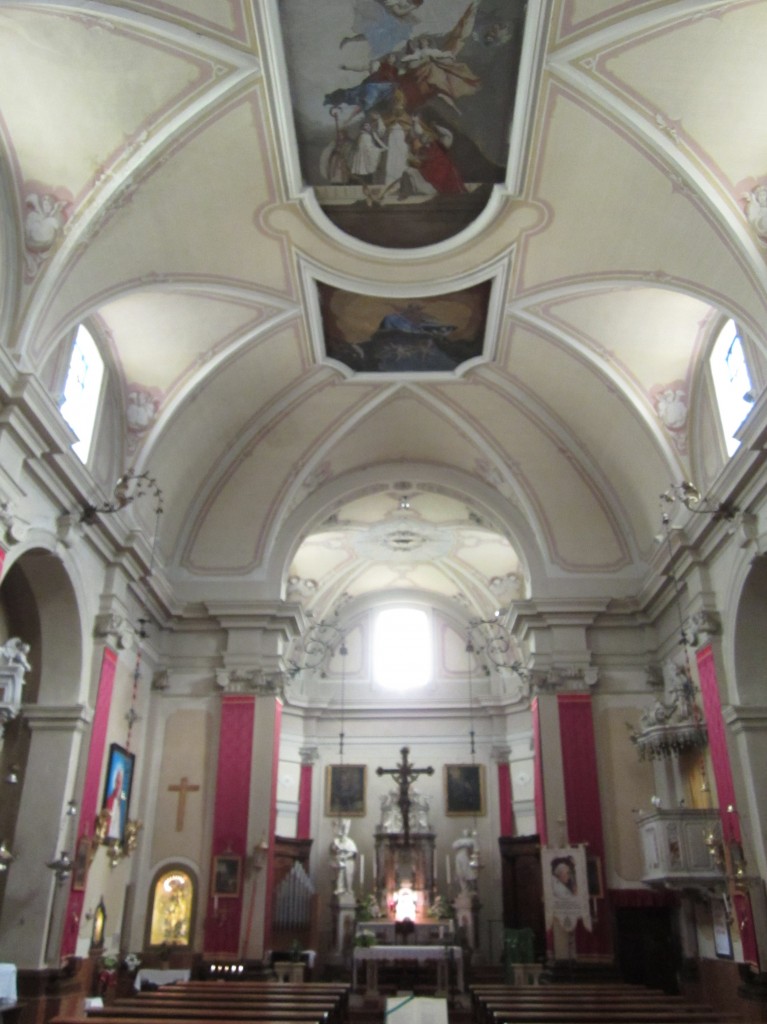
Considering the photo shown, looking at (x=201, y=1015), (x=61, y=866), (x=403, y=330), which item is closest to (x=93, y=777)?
(x=61, y=866)

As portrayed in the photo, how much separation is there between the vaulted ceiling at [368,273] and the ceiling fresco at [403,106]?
0.13 m

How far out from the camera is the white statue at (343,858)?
860 inches

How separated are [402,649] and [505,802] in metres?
5.23

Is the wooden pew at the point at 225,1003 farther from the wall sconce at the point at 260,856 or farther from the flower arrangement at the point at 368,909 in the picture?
the flower arrangement at the point at 368,909

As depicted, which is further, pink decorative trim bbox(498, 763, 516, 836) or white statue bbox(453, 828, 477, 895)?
pink decorative trim bbox(498, 763, 516, 836)

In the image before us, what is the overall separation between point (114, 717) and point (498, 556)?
11903mm

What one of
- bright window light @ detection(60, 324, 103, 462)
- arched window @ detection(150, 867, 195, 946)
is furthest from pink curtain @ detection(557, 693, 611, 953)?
bright window light @ detection(60, 324, 103, 462)

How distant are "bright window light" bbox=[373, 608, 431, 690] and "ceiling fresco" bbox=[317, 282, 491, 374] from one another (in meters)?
11.8

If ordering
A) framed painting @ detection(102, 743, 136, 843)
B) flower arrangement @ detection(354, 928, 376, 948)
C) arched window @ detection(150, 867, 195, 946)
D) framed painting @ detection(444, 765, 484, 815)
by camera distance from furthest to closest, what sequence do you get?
framed painting @ detection(444, 765, 484, 815) → flower arrangement @ detection(354, 928, 376, 948) → arched window @ detection(150, 867, 195, 946) → framed painting @ detection(102, 743, 136, 843)

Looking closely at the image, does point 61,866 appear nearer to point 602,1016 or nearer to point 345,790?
point 602,1016

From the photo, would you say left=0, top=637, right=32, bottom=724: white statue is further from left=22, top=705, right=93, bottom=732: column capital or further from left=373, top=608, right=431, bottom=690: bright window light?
left=373, top=608, right=431, bottom=690: bright window light

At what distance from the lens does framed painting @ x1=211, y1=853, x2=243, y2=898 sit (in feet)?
49.0

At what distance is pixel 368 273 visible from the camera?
43.9 ft

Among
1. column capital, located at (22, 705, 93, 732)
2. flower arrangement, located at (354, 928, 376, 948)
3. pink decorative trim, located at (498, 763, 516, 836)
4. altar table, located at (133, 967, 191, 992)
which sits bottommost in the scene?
altar table, located at (133, 967, 191, 992)
